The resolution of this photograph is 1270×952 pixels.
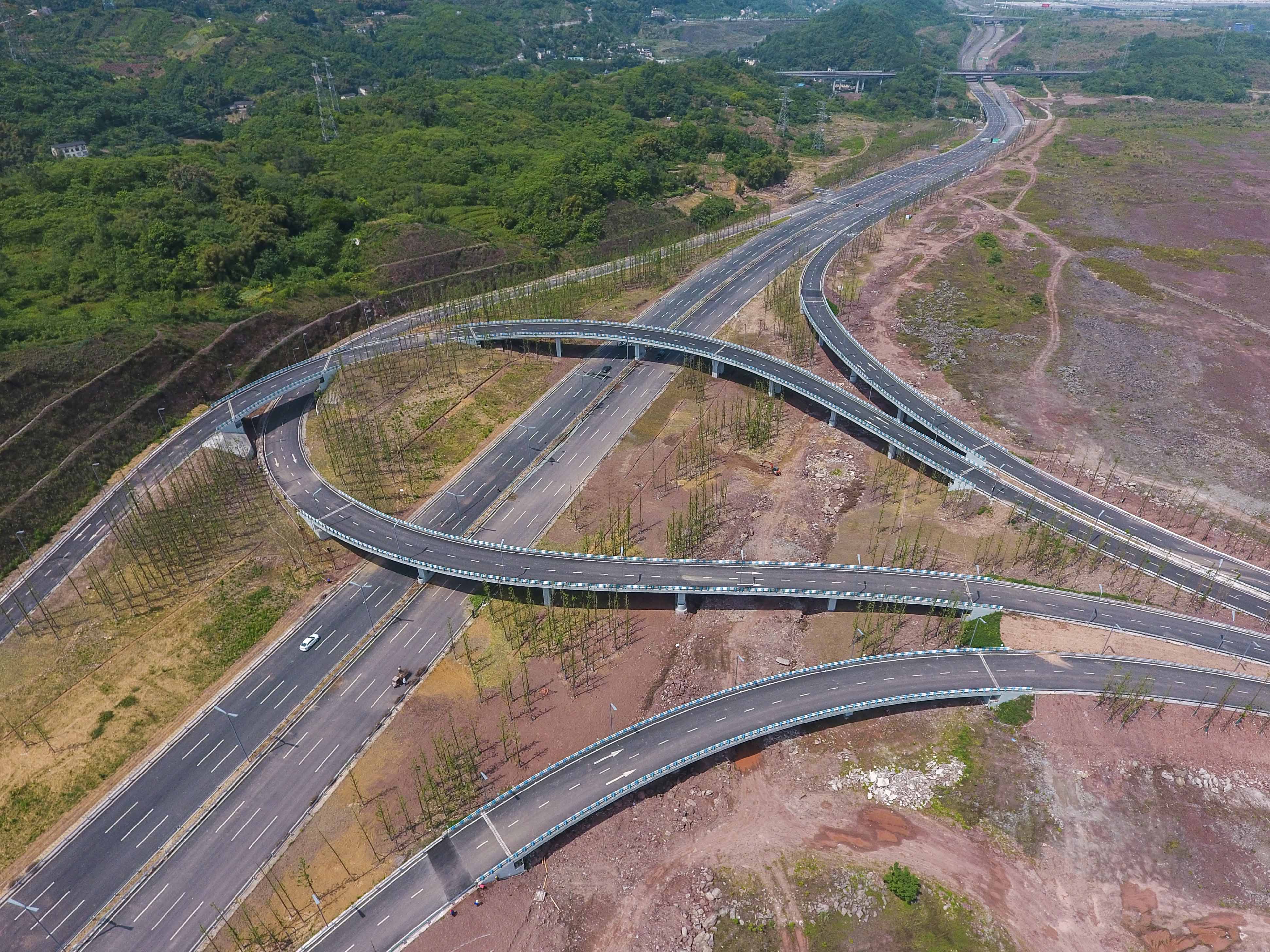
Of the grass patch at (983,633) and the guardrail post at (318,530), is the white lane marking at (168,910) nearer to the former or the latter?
the guardrail post at (318,530)

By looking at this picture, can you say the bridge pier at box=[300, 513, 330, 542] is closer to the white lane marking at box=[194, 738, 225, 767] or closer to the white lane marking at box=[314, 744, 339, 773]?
the white lane marking at box=[194, 738, 225, 767]

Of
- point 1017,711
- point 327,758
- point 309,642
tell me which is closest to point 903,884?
point 1017,711

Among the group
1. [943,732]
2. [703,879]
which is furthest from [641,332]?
[703,879]

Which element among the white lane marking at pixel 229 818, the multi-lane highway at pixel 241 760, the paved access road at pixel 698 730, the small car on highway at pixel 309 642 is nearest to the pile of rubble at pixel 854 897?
the paved access road at pixel 698 730

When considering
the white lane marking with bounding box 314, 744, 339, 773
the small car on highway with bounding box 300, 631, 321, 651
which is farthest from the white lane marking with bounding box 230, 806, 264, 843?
the small car on highway with bounding box 300, 631, 321, 651

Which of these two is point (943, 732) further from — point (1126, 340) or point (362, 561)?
point (1126, 340)
